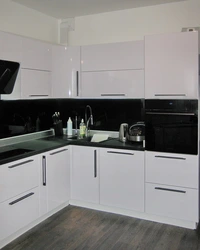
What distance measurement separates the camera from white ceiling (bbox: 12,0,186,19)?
3570 millimetres

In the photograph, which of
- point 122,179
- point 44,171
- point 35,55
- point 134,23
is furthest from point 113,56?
point 44,171

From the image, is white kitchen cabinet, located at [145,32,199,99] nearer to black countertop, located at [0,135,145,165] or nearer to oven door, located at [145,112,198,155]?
oven door, located at [145,112,198,155]

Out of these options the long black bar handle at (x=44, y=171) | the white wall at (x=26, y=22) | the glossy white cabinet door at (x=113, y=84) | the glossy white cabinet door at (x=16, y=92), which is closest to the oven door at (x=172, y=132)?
the glossy white cabinet door at (x=113, y=84)

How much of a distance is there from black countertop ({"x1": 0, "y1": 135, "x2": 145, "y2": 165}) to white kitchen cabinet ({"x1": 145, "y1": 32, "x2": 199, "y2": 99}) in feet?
2.17

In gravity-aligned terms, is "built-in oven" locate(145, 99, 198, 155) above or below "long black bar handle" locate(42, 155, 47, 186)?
above

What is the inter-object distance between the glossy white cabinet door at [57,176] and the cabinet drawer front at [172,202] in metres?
1.04

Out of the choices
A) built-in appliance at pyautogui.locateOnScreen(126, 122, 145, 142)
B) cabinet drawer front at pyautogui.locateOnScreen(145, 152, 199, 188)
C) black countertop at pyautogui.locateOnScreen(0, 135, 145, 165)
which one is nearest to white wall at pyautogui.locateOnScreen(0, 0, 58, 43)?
black countertop at pyautogui.locateOnScreen(0, 135, 145, 165)

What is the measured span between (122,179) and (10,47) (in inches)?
77.1

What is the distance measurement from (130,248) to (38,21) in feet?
10.2

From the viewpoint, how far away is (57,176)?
3.55 m

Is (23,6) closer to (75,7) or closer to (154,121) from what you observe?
(75,7)

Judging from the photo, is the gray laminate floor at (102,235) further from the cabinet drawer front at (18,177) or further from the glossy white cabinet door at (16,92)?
the glossy white cabinet door at (16,92)

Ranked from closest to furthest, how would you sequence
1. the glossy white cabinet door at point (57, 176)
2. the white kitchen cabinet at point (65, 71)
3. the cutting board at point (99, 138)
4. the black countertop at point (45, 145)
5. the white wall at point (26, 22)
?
the black countertop at point (45, 145), the glossy white cabinet door at point (57, 176), the white wall at point (26, 22), the white kitchen cabinet at point (65, 71), the cutting board at point (99, 138)

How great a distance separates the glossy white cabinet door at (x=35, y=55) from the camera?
3.39 meters
